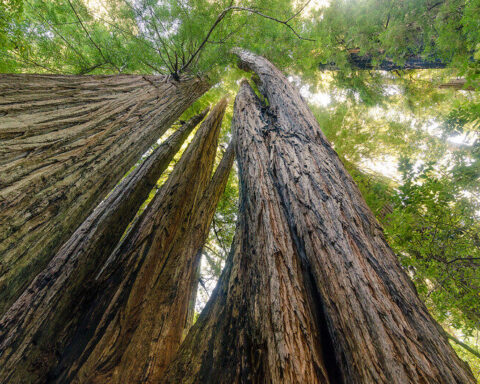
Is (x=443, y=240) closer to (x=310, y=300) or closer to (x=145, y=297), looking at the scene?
(x=310, y=300)

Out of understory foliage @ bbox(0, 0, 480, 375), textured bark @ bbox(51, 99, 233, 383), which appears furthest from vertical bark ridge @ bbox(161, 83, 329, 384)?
understory foliage @ bbox(0, 0, 480, 375)

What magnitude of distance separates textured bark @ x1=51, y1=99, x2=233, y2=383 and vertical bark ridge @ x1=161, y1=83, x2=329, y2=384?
→ 1.28 ft

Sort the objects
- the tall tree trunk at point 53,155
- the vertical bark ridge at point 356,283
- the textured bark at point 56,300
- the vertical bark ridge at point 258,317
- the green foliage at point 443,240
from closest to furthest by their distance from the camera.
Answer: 1. the vertical bark ridge at point 356,283
2. the vertical bark ridge at point 258,317
3. the tall tree trunk at point 53,155
4. the textured bark at point 56,300
5. the green foliage at point 443,240

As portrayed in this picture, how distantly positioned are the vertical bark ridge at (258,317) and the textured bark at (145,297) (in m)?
0.39

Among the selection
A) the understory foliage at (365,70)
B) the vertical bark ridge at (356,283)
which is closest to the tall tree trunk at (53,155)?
the vertical bark ridge at (356,283)

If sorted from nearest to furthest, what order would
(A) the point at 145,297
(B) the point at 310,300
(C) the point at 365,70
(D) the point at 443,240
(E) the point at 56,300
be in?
(B) the point at 310,300, (E) the point at 56,300, (A) the point at 145,297, (D) the point at 443,240, (C) the point at 365,70

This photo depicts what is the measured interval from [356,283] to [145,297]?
1648 millimetres

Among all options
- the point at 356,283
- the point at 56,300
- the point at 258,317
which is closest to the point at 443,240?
the point at 356,283

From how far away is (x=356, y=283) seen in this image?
89 centimetres

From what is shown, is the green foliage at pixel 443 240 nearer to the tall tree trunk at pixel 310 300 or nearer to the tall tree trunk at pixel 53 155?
the tall tree trunk at pixel 310 300

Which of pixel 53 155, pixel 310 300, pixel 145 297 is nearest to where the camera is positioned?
pixel 310 300

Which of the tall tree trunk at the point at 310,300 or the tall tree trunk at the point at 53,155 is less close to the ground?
the tall tree trunk at the point at 53,155

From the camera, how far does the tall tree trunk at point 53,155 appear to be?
96 centimetres

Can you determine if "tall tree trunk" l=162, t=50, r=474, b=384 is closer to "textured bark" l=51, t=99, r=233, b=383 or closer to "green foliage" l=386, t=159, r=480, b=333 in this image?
"textured bark" l=51, t=99, r=233, b=383
